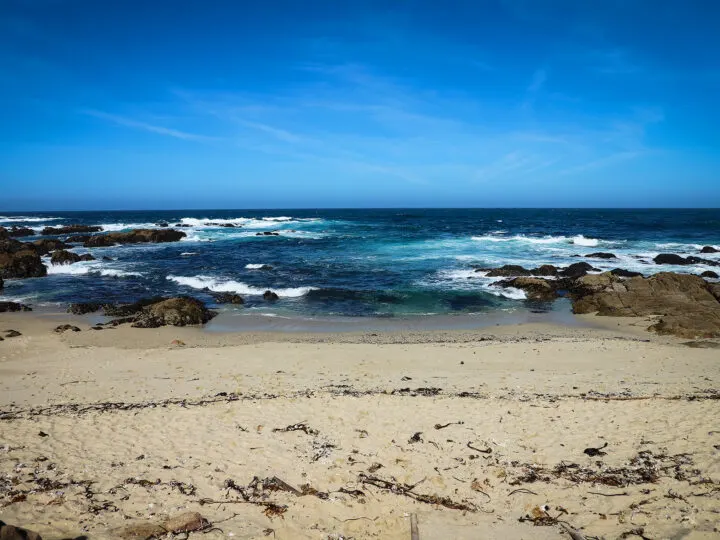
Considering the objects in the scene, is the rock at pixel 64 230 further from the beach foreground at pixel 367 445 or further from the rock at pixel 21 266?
the beach foreground at pixel 367 445

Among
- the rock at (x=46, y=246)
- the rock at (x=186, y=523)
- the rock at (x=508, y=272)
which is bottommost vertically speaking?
the rock at (x=186, y=523)

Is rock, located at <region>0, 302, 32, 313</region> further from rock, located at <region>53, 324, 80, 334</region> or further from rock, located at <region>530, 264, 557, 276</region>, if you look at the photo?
rock, located at <region>530, 264, 557, 276</region>

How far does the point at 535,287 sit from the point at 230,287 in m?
13.4

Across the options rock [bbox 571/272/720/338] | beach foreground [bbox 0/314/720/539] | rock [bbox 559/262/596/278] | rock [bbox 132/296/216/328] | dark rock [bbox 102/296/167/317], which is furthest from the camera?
rock [bbox 559/262/596/278]

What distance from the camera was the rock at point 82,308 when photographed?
15.1 metres

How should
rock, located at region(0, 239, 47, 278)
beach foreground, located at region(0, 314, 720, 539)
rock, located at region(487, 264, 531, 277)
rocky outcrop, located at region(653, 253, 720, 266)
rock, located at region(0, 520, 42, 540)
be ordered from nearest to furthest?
1. rock, located at region(0, 520, 42, 540)
2. beach foreground, located at region(0, 314, 720, 539)
3. rock, located at region(487, 264, 531, 277)
4. rock, located at region(0, 239, 47, 278)
5. rocky outcrop, located at region(653, 253, 720, 266)

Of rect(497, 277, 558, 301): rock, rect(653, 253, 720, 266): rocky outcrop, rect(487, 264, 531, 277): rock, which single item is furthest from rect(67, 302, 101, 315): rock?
rect(653, 253, 720, 266): rocky outcrop

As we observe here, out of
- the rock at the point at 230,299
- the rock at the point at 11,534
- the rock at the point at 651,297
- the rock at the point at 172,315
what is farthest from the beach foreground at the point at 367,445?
the rock at the point at 230,299

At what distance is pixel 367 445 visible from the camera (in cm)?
566

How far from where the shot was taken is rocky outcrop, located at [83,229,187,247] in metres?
36.7

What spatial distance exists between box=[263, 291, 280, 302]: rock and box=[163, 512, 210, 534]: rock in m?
13.2

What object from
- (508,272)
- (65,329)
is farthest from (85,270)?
(508,272)

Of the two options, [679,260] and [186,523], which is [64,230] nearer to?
[186,523]

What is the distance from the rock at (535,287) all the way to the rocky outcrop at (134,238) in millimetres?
33456
